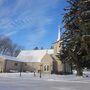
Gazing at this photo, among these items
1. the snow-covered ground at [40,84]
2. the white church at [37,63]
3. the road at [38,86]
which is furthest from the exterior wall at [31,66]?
the road at [38,86]

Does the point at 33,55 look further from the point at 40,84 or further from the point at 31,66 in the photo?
the point at 40,84

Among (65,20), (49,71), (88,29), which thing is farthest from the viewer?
(49,71)

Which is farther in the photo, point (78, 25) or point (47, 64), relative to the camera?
point (47, 64)

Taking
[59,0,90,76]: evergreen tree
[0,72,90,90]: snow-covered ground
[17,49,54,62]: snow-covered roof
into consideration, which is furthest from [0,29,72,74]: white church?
[59,0,90,76]: evergreen tree

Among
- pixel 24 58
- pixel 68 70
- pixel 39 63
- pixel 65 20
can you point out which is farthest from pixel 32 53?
pixel 65 20

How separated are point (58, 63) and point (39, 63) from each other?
18.7 ft

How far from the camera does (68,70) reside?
2790 inches

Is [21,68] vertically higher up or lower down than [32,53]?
lower down

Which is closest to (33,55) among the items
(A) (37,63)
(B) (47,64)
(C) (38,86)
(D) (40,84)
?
Answer: (A) (37,63)

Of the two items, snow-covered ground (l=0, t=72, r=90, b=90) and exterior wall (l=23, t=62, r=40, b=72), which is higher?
exterior wall (l=23, t=62, r=40, b=72)

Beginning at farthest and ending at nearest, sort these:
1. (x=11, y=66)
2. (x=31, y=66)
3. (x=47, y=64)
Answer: (x=31, y=66) < (x=11, y=66) < (x=47, y=64)

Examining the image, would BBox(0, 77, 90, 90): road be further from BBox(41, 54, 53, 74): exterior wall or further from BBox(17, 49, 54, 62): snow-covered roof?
BBox(17, 49, 54, 62): snow-covered roof

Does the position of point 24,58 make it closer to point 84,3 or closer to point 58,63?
point 58,63

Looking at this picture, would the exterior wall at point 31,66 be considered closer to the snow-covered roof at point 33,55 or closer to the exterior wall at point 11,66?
the snow-covered roof at point 33,55
